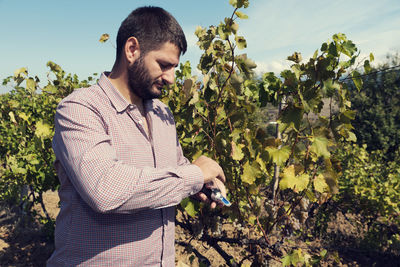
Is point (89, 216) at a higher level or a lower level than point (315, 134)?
lower

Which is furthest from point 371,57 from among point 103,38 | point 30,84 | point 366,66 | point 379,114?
point 379,114

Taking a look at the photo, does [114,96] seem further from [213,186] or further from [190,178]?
[213,186]

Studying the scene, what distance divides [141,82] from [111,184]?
645mm

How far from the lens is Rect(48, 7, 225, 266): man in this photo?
1.08 meters

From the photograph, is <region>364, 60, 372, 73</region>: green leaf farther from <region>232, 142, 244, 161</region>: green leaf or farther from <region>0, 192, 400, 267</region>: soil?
<region>0, 192, 400, 267</region>: soil

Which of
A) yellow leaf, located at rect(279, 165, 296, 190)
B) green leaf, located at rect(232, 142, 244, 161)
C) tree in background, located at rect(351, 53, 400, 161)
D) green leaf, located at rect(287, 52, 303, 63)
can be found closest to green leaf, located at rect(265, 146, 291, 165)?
yellow leaf, located at rect(279, 165, 296, 190)

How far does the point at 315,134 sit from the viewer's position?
176cm

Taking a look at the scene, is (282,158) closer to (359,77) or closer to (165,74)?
(359,77)

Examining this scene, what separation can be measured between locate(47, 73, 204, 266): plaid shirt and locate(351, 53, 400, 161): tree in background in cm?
2046

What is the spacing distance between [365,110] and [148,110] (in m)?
23.1

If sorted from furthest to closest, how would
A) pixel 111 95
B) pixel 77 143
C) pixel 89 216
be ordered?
pixel 111 95, pixel 89 216, pixel 77 143

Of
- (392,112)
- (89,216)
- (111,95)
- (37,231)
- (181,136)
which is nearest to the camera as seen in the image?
(89,216)

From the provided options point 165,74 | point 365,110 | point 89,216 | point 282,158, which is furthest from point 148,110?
Answer: point 365,110

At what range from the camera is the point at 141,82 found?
147 cm
